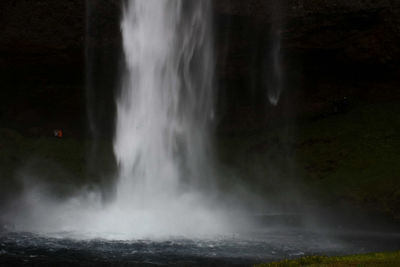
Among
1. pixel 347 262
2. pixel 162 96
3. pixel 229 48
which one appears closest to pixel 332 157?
pixel 229 48

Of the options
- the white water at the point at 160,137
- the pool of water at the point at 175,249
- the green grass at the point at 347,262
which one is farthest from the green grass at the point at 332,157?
the green grass at the point at 347,262

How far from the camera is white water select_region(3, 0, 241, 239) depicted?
22.6m

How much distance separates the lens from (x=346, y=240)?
1912cm

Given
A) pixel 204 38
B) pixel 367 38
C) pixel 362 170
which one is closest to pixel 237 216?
pixel 362 170

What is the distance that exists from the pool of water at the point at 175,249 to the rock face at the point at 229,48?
15.0 m

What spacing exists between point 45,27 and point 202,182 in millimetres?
12593

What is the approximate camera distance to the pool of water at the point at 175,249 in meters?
14.1

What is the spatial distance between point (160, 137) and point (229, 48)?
696cm

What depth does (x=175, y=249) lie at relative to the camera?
52.3ft

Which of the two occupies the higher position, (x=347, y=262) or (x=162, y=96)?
(x=162, y=96)

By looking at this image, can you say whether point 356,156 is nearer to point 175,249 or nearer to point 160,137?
point 160,137

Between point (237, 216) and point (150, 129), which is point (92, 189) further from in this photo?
point (237, 216)

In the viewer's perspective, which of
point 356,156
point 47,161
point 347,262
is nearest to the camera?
point 347,262

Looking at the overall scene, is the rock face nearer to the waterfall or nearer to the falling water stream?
the falling water stream
